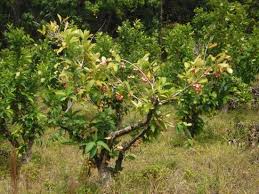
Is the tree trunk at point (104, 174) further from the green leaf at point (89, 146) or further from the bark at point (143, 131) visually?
the green leaf at point (89, 146)

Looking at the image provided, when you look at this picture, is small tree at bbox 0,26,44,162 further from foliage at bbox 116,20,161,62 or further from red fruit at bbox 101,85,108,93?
foliage at bbox 116,20,161,62

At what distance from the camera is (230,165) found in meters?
7.29

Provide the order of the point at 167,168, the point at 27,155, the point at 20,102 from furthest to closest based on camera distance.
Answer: the point at 27,155, the point at 20,102, the point at 167,168

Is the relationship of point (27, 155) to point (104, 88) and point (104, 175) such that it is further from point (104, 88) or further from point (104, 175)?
point (104, 88)

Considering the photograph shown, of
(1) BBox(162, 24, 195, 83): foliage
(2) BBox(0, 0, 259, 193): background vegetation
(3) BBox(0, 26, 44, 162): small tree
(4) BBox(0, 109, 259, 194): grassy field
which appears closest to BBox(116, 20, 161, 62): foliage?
(2) BBox(0, 0, 259, 193): background vegetation

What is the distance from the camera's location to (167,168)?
7.18 meters

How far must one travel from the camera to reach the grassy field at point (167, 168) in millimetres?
6105

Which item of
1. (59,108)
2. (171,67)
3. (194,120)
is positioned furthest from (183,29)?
(59,108)

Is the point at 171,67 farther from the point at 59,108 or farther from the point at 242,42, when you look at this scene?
the point at 59,108

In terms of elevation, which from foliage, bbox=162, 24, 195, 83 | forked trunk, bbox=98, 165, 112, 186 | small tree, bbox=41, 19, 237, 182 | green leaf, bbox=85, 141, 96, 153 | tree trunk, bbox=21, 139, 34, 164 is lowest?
tree trunk, bbox=21, 139, 34, 164

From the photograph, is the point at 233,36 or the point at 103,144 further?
the point at 233,36

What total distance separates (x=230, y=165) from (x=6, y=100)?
3.98 m

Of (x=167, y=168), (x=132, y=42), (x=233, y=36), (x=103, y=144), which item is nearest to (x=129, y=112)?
(x=167, y=168)

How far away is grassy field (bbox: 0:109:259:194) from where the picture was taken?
611cm
